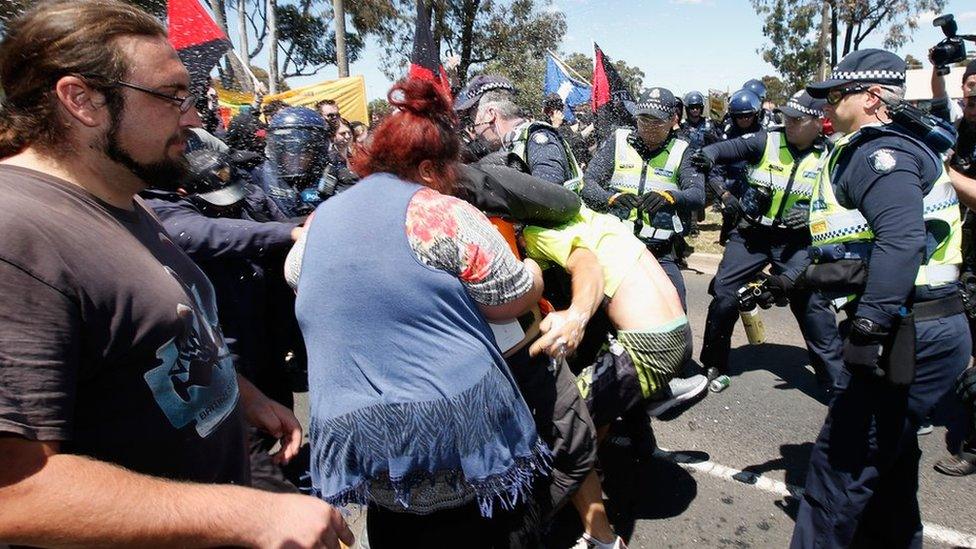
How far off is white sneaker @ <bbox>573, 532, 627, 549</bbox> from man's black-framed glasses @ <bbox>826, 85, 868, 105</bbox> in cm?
193

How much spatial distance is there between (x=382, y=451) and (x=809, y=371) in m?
4.00

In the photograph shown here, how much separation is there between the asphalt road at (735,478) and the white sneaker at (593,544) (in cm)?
19

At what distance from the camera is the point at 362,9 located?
20.3 meters

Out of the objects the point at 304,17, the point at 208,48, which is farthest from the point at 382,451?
the point at 304,17

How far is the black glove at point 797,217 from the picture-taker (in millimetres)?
4023

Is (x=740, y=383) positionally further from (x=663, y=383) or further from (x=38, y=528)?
(x=38, y=528)

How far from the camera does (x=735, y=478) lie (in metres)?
3.12

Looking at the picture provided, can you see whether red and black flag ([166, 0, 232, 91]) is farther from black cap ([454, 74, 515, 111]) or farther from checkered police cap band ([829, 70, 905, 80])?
checkered police cap band ([829, 70, 905, 80])

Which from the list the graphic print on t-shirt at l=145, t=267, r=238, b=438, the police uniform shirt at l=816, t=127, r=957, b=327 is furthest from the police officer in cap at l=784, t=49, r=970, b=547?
the graphic print on t-shirt at l=145, t=267, r=238, b=438

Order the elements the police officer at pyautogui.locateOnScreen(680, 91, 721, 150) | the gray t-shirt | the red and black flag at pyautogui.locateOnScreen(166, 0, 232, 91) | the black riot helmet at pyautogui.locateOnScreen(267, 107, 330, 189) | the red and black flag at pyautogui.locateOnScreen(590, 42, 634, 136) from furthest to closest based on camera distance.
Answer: the police officer at pyautogui.locateOnScreen(680, 91, 721, 150) < the red and black flag at pyautogui.locateOnScreen(590, 42, 634, 136) < the red and black flag at pyautogui.locateOnScreen(166, 0, 232, 91) < the black riot helmet at pyautogui.locateOnScreen(267, 107, 330, 189) < the gray t-shirt

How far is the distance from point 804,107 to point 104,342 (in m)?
4.44

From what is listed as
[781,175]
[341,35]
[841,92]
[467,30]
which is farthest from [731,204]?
[467,30]

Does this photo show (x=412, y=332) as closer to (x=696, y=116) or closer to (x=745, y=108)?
(x=745, y=108)

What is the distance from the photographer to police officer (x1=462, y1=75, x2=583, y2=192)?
3432 mm
